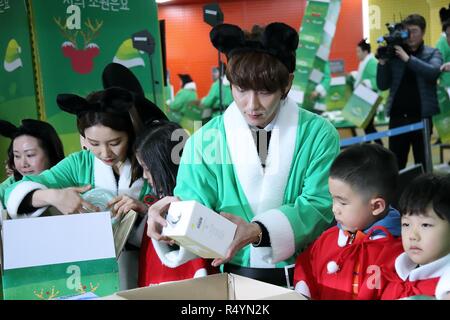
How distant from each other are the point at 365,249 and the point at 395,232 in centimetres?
8

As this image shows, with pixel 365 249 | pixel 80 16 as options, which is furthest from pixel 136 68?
pixel 365 249

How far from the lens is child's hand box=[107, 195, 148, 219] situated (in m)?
1.78

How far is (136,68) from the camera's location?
10.1 ft

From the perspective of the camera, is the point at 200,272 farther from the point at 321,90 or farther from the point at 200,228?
the point at 321,90

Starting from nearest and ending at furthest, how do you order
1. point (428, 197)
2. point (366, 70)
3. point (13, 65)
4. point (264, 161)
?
point (428, 197) < point (264, 161) < point (13, 65) < point (366, 70)

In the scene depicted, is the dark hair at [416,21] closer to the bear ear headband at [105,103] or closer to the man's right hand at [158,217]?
the bear ear headband at [105,103]

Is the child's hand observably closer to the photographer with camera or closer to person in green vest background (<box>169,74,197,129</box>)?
the photographer with camera

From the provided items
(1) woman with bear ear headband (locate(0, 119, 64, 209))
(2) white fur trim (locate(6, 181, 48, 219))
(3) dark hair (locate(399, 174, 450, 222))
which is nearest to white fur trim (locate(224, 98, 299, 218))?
(3) dark hair (locate(399, 174, 450, 222))

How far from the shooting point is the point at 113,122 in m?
1.90

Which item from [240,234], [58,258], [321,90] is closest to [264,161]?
[240,234]

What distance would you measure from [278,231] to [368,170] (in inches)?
10.6

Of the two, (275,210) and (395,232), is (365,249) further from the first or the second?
(275,210)

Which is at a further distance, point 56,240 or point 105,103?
point 105,103

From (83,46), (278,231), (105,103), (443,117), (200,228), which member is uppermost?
(83,46)
